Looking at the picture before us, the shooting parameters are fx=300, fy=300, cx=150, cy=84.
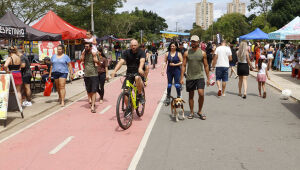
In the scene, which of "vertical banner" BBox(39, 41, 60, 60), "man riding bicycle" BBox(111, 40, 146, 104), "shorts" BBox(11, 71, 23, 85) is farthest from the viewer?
"vertical banner" BBox(39, 41, 60, 60)

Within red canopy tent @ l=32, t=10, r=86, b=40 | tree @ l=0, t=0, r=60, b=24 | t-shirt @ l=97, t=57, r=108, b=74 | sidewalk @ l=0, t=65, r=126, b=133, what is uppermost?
tree @ l=0, t=0, r=60, b=24

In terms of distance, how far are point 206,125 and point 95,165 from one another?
303cm

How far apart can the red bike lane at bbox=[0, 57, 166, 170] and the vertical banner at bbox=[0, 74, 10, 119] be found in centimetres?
74

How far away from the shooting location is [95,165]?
175 inches

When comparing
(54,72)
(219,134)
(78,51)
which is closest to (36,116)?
(54,72)

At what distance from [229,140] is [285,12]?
6618cm

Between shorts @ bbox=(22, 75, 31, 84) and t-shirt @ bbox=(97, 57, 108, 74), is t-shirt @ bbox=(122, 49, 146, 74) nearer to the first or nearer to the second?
t-shirt @ bbox=(97, 57, 108, 74)

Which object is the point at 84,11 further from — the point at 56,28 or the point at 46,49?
the point at 56,28

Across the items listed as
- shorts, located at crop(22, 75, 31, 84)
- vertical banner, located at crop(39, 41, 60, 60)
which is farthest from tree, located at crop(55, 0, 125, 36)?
shorts, located at crop(22, 75, 31, 84)

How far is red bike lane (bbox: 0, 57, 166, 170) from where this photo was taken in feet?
15.1

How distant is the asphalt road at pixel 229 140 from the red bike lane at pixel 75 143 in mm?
402

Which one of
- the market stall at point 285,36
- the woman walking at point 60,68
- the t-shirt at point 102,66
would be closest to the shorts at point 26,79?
the woman walking at point 60,68

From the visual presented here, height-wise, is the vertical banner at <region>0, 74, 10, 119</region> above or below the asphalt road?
above

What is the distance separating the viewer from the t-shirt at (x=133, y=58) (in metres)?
6.87
